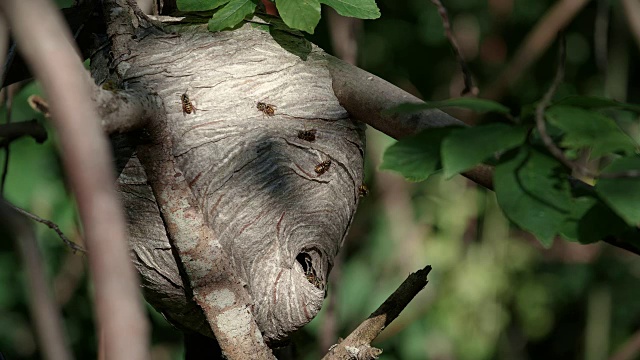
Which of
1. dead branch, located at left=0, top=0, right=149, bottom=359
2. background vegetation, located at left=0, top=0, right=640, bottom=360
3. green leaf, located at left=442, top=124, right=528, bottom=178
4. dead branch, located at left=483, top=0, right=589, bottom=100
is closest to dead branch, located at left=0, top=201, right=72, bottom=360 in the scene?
dead branch, located at left=0, top=0, right=149, bottom=359

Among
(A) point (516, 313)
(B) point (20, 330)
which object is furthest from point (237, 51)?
(A) point (516, 313)

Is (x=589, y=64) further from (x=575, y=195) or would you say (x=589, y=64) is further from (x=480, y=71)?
(x=575, y=195)

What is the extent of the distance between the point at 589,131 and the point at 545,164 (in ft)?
0.23

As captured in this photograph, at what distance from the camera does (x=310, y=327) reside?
10.8 feet

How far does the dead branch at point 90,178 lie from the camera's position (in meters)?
0.51

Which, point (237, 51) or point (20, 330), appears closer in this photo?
point (237, 51)

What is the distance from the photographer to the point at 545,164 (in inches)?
42.1

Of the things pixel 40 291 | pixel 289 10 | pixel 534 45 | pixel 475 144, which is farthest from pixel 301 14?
pixel 534 45

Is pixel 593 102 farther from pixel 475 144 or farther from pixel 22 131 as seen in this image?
pixel 22 131

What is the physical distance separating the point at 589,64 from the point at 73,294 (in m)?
2.64

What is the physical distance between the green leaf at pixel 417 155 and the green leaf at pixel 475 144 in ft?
0.25

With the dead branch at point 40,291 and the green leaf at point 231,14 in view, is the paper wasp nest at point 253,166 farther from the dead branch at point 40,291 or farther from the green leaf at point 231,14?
the dead branch at point 40,291

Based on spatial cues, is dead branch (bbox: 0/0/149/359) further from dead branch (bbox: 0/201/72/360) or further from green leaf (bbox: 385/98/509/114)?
green leaf (bbox: 385/98/509/114)

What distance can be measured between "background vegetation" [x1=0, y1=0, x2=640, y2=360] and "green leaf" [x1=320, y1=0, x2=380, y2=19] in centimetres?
129
